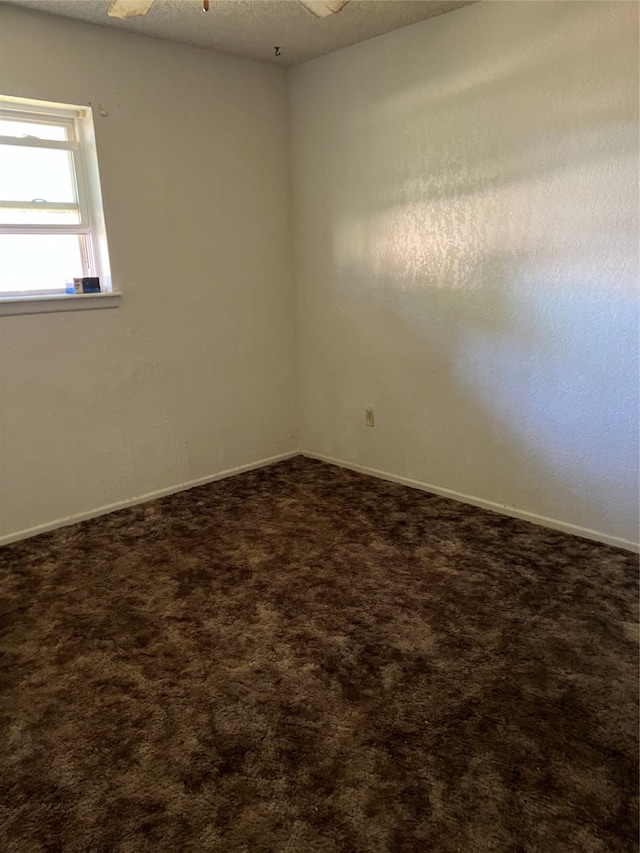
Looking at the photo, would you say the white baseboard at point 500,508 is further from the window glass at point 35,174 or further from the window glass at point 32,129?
the window glass at point 32,129

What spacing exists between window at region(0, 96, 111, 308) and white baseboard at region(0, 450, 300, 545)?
1166mm

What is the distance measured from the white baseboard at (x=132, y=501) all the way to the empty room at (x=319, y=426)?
22 millimetres

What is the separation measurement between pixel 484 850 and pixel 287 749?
576mm

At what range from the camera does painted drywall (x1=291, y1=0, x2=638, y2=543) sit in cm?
268

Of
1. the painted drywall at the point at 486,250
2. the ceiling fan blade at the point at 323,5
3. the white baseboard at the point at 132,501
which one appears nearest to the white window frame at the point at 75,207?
the white baseboard at the point at 132,501

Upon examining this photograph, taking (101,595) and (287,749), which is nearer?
(287,749)

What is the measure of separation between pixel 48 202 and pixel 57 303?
1.71 ft

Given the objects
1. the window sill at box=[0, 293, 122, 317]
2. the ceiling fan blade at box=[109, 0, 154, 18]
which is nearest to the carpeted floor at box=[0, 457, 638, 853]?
the window sill at box=[0, 293, 122, 317]

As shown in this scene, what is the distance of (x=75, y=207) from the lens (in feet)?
10.7

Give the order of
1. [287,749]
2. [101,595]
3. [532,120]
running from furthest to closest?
[532,120], [101,595], [287,749]

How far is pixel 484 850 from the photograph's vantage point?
144 cm

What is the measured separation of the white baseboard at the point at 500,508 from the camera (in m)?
2.91

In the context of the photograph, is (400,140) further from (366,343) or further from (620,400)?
(620,400)

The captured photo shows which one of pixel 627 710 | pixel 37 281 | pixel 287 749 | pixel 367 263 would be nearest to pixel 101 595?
pixel 287 749
